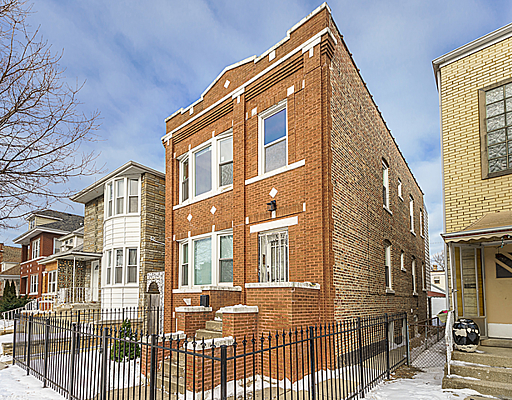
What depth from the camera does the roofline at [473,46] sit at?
9742 mm

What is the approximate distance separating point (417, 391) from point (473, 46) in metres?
8.56

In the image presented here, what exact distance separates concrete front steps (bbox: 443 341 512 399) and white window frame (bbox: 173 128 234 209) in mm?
7970

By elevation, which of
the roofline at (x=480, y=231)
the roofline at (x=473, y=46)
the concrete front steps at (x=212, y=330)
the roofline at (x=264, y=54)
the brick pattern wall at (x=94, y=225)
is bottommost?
the concrete front steps at (x=212, y=330)

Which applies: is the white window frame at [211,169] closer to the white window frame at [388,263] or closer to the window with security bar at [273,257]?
the window with security bar at [273,257]

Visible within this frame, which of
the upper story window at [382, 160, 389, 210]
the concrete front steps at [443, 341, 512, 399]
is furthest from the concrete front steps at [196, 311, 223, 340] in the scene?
the upper story window at [382, 160, 389, 210]

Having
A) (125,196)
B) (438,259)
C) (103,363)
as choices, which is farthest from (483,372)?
(438,259)

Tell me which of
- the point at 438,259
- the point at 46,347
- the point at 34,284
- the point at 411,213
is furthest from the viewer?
the point at 438,259

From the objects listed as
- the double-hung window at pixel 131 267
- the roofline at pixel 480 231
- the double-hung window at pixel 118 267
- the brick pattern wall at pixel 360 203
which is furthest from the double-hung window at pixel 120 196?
the roofline at pixel 480 231

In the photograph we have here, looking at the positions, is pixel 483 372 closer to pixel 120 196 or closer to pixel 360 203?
pixel 360 203

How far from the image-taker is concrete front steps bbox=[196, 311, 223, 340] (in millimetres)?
10062

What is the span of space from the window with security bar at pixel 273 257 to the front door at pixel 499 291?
4.91 m

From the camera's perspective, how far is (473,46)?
1019cm

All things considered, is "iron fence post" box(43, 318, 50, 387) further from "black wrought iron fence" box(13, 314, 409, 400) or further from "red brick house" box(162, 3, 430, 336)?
"red brick house" box(162, 3, 430, 336)

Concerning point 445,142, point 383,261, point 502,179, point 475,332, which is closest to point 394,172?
point 383,261
